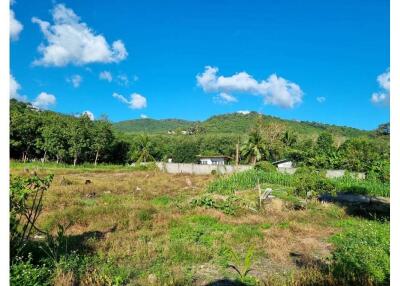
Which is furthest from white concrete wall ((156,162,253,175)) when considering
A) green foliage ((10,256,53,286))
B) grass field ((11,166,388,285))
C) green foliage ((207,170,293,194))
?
green foliage ((10,256,53,286))

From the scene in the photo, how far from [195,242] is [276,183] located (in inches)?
697

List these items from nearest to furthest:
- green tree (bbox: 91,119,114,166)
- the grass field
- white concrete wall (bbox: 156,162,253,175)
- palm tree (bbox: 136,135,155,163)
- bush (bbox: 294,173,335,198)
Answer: the grass field, bush (bbox: 294,173,335,198), white concrete wall (bbox: 156,162,253,175), palm tree (bbox: 136,135,155,163), green tree (bbox: 91,119,114,166)

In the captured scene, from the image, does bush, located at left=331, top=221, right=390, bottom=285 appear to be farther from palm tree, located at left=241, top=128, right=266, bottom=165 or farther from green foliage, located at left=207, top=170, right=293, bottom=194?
palm tree, located at left=241, top=128, right=266, bottom=165

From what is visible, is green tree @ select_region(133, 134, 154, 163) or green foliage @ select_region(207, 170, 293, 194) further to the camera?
green tree @ select_region(133, 134, 154, 163)

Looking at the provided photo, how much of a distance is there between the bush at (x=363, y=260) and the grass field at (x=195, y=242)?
0.79 ft

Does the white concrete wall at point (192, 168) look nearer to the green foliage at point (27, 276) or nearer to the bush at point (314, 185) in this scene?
the bush at point (314, 185)

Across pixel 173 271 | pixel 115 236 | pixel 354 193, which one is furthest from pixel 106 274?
pixel 354 193

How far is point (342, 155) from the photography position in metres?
40.2

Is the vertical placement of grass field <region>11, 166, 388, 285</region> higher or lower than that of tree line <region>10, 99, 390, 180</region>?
lower

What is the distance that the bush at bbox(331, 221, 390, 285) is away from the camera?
18.8 feet

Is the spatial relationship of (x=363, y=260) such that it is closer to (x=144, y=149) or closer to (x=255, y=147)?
(x=255, y=147)

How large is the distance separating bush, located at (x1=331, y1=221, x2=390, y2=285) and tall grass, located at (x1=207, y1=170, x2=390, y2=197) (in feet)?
34.9
